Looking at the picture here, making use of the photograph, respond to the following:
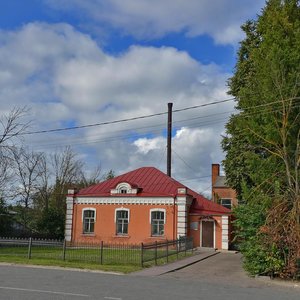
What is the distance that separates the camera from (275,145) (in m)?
20.0

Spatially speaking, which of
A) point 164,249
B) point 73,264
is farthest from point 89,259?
point 164,249

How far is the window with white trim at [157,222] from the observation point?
38406 millimetres

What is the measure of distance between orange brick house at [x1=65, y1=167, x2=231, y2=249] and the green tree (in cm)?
1686

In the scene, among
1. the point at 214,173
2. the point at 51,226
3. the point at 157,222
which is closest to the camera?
the point at 157,222

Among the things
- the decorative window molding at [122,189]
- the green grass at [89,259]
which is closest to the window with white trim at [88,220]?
the decorative window molding at [122,189]

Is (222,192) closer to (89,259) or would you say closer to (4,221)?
(4,221)

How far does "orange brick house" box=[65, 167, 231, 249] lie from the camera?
38031 millimetres

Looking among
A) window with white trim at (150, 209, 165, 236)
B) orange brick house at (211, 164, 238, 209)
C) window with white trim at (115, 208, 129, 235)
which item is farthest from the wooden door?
orange brick house at (211, 164, 238, 209)

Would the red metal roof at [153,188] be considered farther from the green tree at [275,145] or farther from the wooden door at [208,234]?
the green tree at [275,145]

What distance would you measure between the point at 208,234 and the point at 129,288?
2564 cm

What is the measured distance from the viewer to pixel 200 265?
77.8 ft

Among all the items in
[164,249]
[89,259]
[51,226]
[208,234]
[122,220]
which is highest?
[122,220]

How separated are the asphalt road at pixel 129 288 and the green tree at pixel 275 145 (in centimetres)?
166

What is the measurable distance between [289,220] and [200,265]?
7.31 metres
